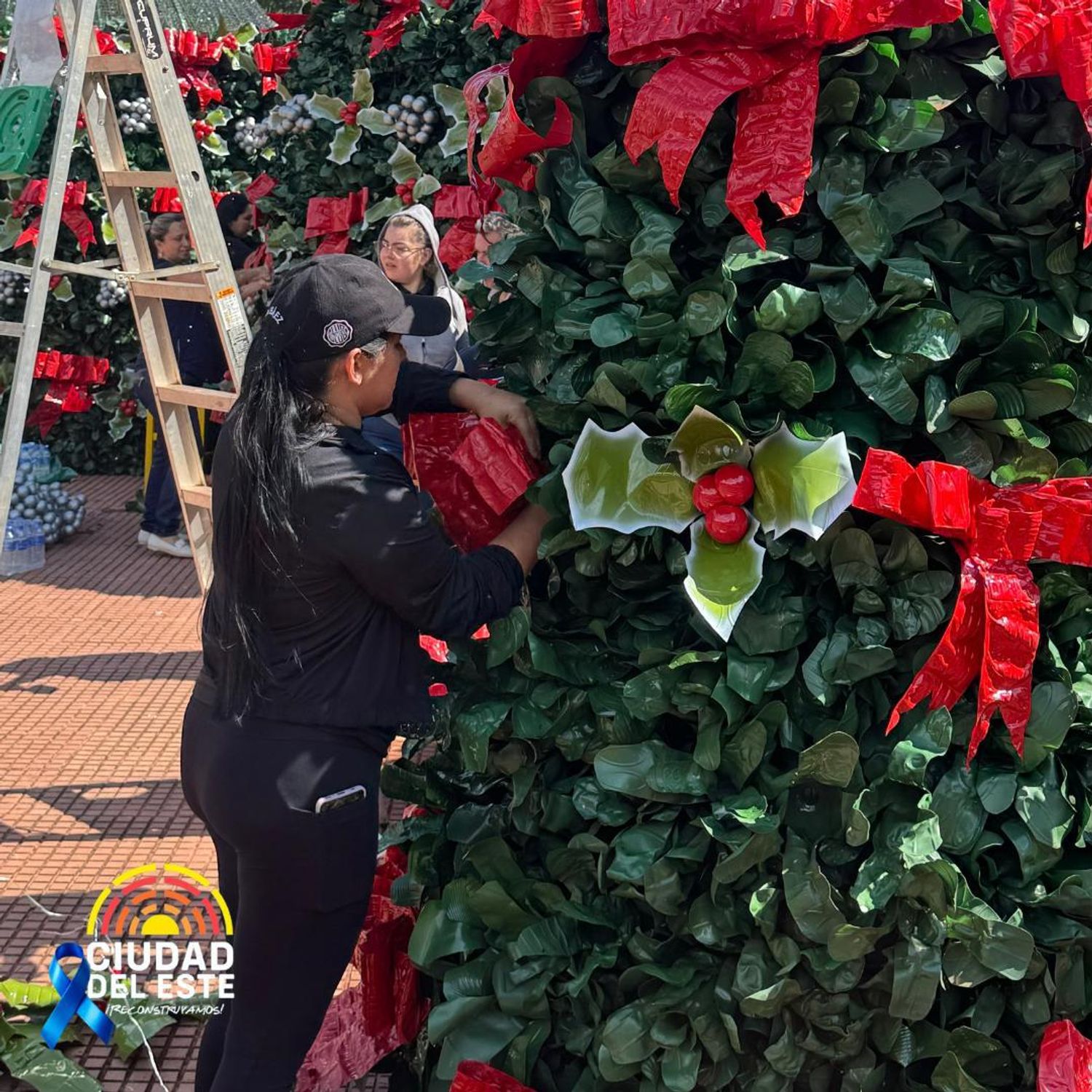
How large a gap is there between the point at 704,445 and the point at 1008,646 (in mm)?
533

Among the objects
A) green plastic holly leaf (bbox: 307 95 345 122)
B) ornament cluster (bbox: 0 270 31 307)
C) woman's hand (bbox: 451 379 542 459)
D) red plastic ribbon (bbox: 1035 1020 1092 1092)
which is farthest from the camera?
ornament cluster (bbox: 0 270 31 307)

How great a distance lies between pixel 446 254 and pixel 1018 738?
10.2 feet

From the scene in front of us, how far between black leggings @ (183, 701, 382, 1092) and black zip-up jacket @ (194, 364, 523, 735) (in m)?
0.06

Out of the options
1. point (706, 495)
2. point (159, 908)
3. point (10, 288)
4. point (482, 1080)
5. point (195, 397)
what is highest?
point (706, 495)

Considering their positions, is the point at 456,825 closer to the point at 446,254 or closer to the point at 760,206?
the point at 760,206

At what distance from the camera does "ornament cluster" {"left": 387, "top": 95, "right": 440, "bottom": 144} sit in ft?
19.1

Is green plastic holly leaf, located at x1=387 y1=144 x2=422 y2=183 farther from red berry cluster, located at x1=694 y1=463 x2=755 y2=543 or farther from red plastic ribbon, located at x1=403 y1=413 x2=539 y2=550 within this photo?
red berry cluster, located at x1=694 y1=463 x2=755 y2=543

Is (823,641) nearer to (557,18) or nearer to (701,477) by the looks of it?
(701,477)

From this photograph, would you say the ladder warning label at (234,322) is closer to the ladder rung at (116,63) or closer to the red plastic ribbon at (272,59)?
the ladder rung at (116,63)

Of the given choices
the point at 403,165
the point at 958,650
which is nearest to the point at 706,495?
the point at 958,650

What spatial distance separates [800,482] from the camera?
181 centimetres

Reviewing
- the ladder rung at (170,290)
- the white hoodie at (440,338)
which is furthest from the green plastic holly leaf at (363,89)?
the ladder rung at (170,290)

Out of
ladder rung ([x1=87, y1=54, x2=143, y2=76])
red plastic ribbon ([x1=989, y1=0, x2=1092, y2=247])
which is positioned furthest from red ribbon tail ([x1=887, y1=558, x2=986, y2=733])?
ladder rung ([x1=87, y1=54, x2=143, y2=76])

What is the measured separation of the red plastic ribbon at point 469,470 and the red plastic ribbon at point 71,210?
274 inches
